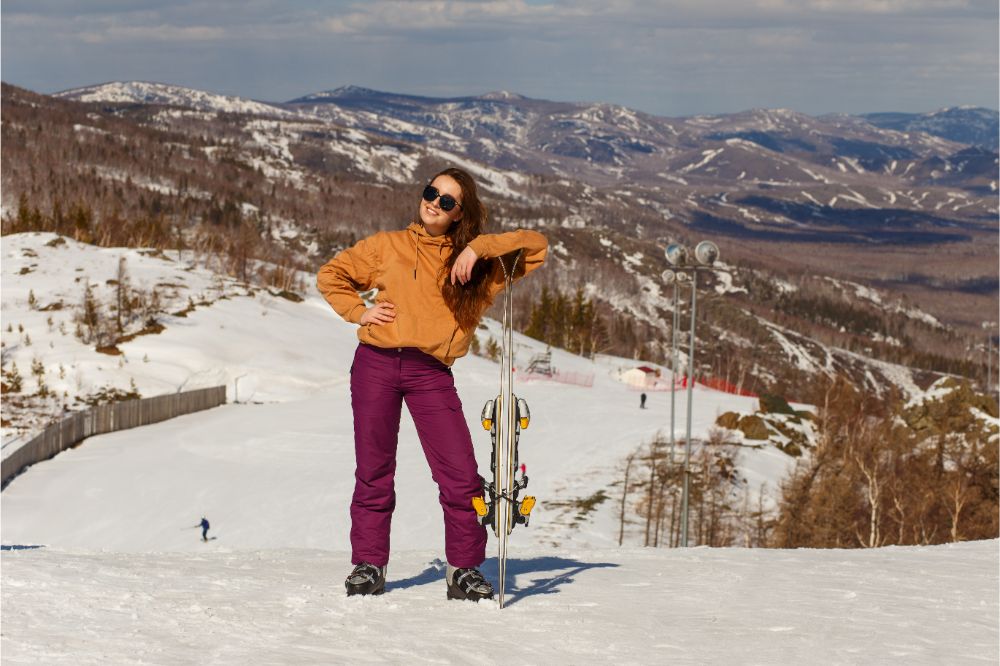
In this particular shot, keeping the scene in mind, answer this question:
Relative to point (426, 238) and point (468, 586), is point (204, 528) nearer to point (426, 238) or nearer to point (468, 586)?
point (468, 586)

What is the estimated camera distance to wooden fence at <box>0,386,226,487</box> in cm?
3375

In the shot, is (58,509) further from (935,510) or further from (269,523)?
(935,510)

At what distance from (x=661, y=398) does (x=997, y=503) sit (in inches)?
690

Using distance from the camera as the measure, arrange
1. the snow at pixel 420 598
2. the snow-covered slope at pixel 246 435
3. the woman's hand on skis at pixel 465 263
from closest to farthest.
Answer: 1. the snow at pixel 420 598
2. the woman's hand on skis at pixel 465 263
3. the snow-covered slope at pixel 246 435

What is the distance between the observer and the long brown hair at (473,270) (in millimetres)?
6586

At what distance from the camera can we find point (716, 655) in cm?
575

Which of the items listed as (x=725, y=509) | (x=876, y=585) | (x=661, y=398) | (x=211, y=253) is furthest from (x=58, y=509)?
(x=211, y=253)

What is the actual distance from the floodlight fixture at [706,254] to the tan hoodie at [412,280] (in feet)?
65.0

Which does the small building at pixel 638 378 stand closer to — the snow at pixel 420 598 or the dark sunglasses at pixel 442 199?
the snow at pixel 420 598

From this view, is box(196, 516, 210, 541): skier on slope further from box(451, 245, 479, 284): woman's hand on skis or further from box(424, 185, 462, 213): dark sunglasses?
box(451, 245, 479, 284): woman's hand on skis

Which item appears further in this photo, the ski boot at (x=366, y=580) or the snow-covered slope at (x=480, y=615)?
the ski boot at (x=366, y=580)

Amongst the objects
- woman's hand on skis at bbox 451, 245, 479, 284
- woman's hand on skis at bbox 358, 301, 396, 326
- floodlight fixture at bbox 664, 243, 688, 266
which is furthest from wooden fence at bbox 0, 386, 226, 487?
woman's hand on skis at bbox 451, 245, 479, 284

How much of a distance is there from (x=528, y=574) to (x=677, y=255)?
20.7 m

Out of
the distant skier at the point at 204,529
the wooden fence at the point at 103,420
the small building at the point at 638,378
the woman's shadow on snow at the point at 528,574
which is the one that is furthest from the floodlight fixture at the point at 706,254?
the small building at the point at 638,378
